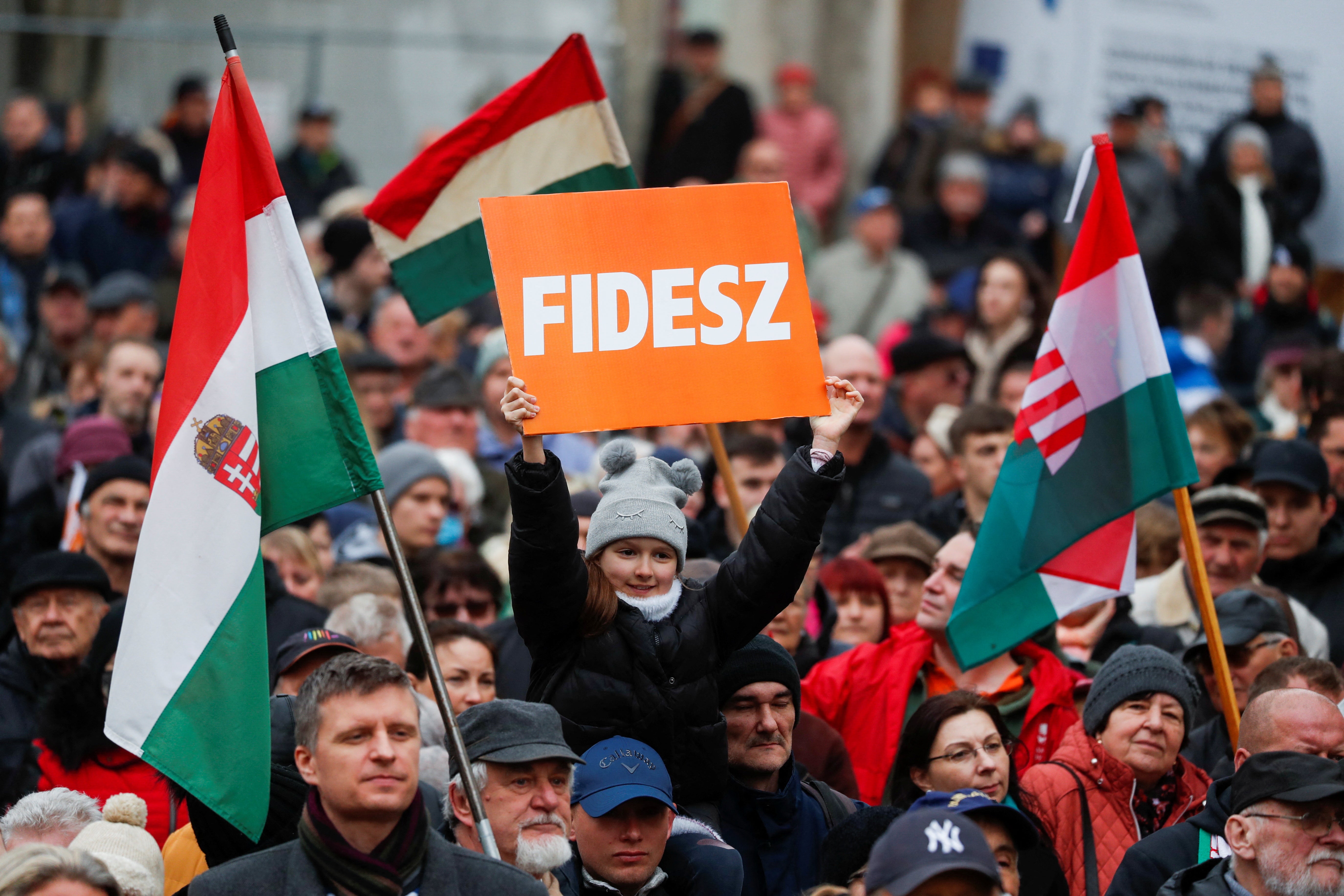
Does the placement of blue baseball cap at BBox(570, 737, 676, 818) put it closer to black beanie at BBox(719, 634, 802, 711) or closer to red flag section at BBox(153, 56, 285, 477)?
black beanie at BBox(719, 634, 802, 711)

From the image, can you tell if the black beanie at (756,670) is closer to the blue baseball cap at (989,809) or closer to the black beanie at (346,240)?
the blue baseball cap at (989,809)

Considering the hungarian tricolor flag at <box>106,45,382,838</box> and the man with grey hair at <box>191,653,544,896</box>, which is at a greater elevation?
the hungarian tricolor flag at <box>106,45,382,838</box>

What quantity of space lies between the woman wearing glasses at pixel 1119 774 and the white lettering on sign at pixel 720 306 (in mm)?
1760

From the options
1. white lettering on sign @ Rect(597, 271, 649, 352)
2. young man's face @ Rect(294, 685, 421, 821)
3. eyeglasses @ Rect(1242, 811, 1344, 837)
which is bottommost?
eyeglasses @ Rect(1242, 811, 1344, 837)

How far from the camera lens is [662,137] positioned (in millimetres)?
15070

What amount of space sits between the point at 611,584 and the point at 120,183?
9080 millimetres

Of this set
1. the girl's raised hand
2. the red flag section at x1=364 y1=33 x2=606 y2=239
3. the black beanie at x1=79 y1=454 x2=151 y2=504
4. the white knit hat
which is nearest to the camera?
the white knit hat

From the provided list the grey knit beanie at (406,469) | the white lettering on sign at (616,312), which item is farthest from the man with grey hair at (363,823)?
the grey knit beanie at (406,469)

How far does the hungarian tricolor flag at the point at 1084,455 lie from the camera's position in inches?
256

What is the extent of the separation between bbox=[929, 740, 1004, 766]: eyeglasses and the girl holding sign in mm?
823

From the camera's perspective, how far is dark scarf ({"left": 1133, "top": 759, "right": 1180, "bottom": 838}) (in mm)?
6055

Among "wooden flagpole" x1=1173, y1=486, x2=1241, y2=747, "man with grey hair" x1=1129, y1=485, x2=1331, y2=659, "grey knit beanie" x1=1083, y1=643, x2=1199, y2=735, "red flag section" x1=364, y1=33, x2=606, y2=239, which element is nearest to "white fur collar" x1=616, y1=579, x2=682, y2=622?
"grey knit beanie" x1=1083, y1=643, x2=1199, y2=735

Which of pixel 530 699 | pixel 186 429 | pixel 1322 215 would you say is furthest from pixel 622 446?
pixel 1322 215

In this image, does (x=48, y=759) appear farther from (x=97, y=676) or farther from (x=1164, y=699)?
(x=1164, y=699)
